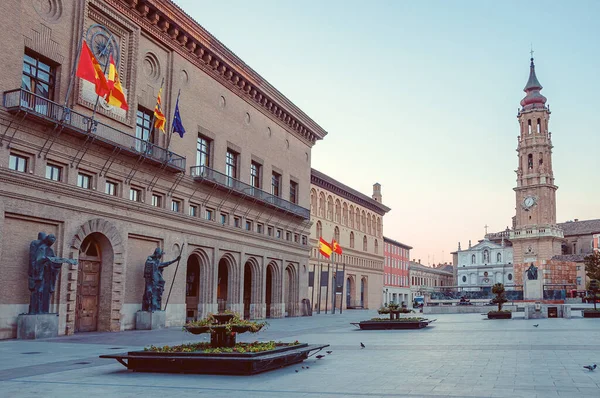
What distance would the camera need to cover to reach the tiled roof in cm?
13600

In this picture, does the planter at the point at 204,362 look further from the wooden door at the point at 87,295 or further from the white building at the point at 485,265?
the white building at the point at 485,265

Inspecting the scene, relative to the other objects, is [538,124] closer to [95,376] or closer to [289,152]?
[289,152]

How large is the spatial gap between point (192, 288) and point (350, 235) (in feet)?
143

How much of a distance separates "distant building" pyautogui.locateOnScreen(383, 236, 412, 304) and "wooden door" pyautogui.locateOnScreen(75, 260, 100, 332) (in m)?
77.9

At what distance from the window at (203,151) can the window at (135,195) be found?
22.1 ft

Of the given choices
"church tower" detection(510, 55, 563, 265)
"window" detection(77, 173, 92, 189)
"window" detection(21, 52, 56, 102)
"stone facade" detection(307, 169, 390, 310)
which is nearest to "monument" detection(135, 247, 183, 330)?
"window" detection(77, 173, 92, 189)

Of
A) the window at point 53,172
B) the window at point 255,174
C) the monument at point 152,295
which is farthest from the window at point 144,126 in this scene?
the window at point 255,174

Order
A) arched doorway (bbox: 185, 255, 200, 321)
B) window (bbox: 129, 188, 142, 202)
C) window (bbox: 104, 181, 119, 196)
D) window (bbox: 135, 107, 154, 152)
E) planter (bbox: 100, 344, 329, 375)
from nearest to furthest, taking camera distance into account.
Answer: planter (bbox: 100, 344, 329, 375) < window (bbox: 104, 181, 119, 196) < window (bbox: 129, 188, 142, 202) < window (bbox: 135, 107, 154, 152) < arched doorway (bbox: 185, 255, 200, 321)

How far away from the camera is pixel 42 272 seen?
25.7 meters

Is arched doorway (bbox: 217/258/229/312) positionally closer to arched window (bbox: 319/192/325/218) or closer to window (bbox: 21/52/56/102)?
window (bbox: 21/52/56/102)

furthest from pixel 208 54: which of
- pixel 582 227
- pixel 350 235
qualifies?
pixel 582 227

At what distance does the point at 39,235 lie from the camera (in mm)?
25922

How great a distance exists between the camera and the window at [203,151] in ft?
132

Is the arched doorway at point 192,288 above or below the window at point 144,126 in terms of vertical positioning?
below
